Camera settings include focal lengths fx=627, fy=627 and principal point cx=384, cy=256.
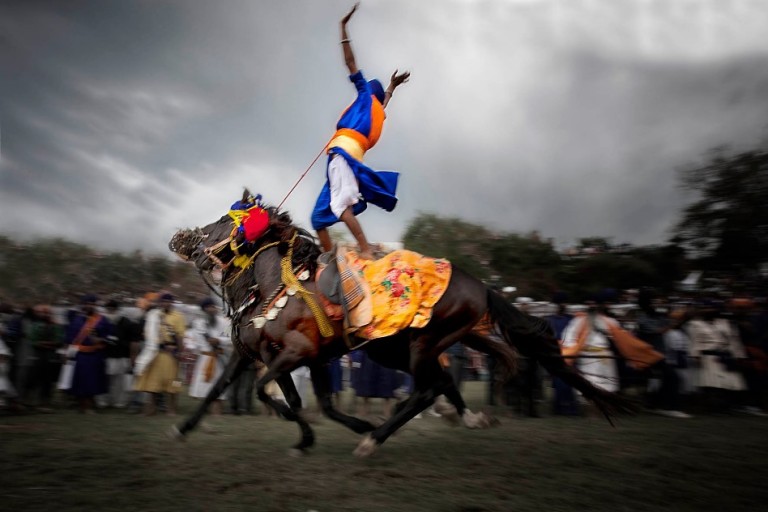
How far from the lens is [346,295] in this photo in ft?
19.5

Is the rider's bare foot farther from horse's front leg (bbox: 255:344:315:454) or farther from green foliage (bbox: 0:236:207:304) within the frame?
green foliage (bbox: 0:236:207:304)

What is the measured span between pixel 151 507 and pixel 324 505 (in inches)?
45.1

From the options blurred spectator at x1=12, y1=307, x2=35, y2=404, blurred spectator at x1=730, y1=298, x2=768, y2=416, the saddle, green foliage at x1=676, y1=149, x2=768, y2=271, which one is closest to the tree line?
green foliage at x1=676, y1=149, x2=768, y2=271

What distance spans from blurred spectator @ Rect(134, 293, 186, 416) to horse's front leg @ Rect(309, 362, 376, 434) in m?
4.49


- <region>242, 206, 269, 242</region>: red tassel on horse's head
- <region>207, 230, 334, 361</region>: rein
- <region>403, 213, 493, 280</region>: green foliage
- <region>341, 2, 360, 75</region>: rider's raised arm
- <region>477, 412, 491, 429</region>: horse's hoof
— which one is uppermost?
<region>403, 213, 493, 280</region>: green foliage

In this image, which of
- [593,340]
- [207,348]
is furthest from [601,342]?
[207,348]

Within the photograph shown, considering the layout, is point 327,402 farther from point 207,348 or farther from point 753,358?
point 753,358

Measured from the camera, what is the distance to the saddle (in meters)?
5.91

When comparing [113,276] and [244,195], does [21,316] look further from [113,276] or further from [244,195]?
[113,276]

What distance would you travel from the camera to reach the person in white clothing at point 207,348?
10484 mm

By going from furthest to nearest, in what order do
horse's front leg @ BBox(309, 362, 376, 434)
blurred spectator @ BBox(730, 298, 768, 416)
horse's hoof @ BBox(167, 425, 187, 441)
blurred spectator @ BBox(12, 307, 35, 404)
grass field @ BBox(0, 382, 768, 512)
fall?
blurred spectator @ BBox(730, 298, 768, 416) → blurred spectator @ BBox(12, 307, 35, 404) → horse's hoof @ BBox(167, 425, 187, 441) → horse's front leg @ BBox(309, 362, 376, 434) → grass field @ BBox(0, 382, 768, 512)

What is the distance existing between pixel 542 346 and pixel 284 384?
104 inches

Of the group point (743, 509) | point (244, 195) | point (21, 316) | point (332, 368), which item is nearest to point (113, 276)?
point (21, 316)

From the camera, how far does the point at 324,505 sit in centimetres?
435
